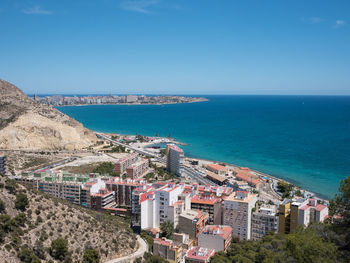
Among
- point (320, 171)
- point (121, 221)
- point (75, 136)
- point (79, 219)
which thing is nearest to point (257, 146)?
point (320, 171)

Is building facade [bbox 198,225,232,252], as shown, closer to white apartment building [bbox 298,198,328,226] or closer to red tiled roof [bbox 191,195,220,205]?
red tiled roof [bbox 191,195,220,205]

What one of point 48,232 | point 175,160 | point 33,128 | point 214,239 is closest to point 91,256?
point 48,232

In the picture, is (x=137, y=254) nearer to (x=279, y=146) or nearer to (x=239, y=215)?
(x=239, y=215)

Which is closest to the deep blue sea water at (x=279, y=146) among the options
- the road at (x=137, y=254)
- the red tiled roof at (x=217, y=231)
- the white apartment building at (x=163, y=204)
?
the red tiled roof at (x=217, y=231)

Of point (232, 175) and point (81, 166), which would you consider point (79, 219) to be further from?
point (232, 175)

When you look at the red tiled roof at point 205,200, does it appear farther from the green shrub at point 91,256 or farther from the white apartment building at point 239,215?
the green shrub at point 91,256

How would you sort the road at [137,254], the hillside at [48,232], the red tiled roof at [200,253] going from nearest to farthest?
the hillside at [48,232], the road at [137,254], the red tiled roof at [200,253]
